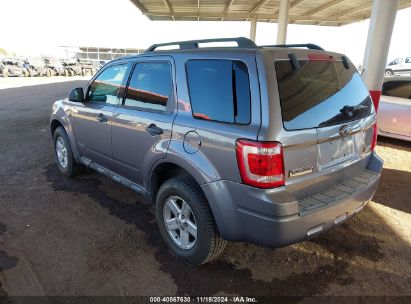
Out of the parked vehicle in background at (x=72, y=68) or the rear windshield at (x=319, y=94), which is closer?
the rear windshield at (x=319, y=94)

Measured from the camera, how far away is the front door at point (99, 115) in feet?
12.6

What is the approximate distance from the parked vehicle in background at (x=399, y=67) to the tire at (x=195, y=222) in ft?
83.7

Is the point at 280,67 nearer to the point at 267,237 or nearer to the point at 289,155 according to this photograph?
the point at 289,155

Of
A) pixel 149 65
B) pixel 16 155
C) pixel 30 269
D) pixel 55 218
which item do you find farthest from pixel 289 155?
pixel 16 155

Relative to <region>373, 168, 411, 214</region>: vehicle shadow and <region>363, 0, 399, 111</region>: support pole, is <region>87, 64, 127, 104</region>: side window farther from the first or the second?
<region>363, 0, 399, 111</region>: support pole

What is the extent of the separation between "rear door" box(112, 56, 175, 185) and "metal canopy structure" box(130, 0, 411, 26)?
12914 millimetres

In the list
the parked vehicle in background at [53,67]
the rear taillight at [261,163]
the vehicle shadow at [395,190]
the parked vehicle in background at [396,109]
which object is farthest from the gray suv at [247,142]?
the parked vehicle in background at [53,67]

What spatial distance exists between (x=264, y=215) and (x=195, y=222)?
2.32ft

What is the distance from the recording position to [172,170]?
10.2 ft

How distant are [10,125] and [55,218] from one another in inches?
246

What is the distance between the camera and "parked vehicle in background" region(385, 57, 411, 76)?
24042 mm

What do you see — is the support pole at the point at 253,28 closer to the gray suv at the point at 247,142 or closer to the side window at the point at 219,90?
the gray suv at the point at 247,142

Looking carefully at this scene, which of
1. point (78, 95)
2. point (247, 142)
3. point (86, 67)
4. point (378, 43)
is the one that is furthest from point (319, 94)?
point (86, 67)

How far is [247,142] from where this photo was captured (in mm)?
2332
